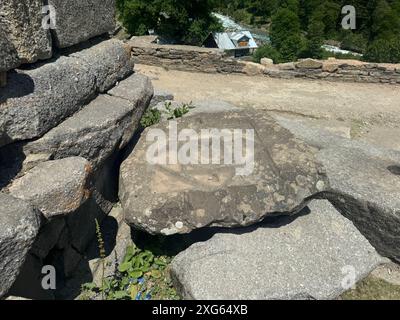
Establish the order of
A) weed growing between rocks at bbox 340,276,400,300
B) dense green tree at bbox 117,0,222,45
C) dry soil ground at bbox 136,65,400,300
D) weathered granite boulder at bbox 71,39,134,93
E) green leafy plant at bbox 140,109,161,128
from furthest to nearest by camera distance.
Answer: dense green tree at bbox 117,0,222,45, dry soil ground at bbox 136,65,400,300, green leafy plant at bbox 140,109,161,128, weathered granite boulder at bbox 71,39,134,93, weed growing between rocks at bbox 340,276,400,300

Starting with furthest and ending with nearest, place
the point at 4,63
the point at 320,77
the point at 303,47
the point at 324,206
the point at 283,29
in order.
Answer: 1. the point at 283,29
2. the point at 303,47
3. the point at 320,77
4. the point at 324,206
5. the point at 4,63

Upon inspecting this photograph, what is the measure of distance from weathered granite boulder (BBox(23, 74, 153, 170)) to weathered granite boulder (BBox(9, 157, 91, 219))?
0.15 metres

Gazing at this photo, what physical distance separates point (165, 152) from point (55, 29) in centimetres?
141

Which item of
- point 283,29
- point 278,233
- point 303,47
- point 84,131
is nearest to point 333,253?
point 278,233

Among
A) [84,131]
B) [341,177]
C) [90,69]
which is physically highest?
[90,69]

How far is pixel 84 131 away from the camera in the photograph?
276 centimetres

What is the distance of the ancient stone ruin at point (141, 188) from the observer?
2.43 m

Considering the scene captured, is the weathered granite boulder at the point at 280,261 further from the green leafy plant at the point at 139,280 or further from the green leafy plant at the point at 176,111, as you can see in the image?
the green leafy plant at the point at 176,111

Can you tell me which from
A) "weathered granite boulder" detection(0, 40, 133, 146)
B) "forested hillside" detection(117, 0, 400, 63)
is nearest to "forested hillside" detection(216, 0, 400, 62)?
"forested hillside" detection(117, 0, 400, 63)

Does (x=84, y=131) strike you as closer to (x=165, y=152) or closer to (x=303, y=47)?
(x=165, y=152)

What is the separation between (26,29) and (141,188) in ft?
4.69

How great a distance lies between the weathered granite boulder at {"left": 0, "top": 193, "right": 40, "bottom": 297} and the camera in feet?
6.49

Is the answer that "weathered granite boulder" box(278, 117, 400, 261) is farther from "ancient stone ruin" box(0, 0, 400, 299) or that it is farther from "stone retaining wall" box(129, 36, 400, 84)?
"stone retaining wall" box(129, 36, 400, 84)

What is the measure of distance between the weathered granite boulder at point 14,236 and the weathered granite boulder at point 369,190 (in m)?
2.65
